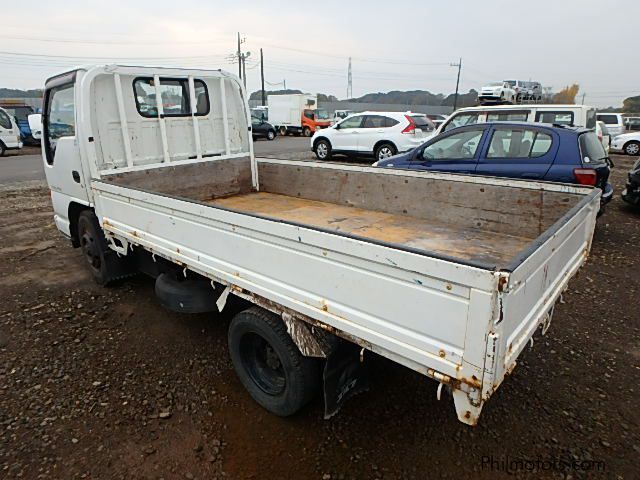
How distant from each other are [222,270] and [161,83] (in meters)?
2.65

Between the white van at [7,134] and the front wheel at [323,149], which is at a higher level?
the white van at [7,134]

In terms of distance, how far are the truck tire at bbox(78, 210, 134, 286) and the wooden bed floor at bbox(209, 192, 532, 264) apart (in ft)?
4.17

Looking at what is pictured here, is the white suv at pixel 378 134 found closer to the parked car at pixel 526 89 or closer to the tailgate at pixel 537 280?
the tailgate at pixel 537 280

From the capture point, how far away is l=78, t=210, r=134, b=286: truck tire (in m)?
4.50

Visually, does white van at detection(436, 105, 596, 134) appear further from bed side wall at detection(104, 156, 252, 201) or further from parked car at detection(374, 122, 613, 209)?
bed side wall at detection(104, 156, 252, 201)

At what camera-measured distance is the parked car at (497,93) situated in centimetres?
2120

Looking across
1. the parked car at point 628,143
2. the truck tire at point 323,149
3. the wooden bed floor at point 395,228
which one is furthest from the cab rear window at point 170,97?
the parked car at point 628,143

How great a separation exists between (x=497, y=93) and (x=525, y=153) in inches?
719

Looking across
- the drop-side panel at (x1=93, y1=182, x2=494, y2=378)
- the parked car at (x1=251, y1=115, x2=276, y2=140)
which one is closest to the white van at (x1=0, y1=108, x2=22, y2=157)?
the parked car at (x1=251, y1=115, x2=276, y2=140)

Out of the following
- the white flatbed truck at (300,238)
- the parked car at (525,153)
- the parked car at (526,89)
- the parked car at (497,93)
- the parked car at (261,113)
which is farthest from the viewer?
the parked car at (261,113)

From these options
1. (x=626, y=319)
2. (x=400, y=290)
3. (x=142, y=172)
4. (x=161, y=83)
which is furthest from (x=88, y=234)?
(x=626, y=319)

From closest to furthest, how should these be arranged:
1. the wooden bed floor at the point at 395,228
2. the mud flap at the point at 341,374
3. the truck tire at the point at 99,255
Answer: the mud flap at the point at 341,374 < the wooden bed floor at the point at 395,228 < the truck tire at the point at 99,255

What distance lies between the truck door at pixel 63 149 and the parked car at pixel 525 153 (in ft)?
15.2

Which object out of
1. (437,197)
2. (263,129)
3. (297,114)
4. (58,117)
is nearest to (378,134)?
(437,197)
